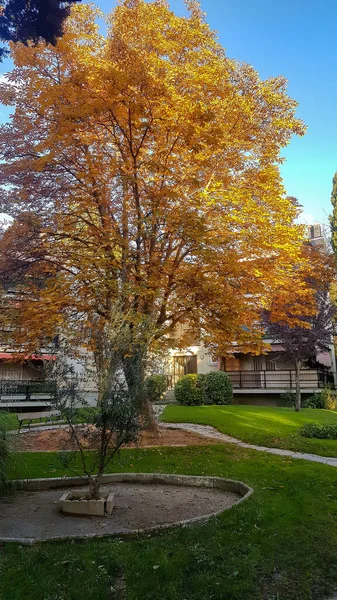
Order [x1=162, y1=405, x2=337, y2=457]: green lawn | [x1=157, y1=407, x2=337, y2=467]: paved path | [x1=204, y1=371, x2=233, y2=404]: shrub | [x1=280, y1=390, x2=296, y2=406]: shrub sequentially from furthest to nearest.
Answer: [x1=280, y1=390, x2=296, y2=406]: shrub < [x1=204, y1=371, x2=233, y2=404]: shrub < [x1=162, y1=405, x2=337, y2=457]: green lawn < [x1=157, y1=407, x2=337, y2=467]: paved path

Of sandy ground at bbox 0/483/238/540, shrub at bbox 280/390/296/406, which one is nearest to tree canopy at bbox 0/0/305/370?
sandy ground at bbox 0/483/238/540

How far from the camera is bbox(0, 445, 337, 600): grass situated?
12.2 feet

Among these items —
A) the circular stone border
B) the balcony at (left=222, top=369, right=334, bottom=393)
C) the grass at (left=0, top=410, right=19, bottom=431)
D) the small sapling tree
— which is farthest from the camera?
the balcony at (left=222, top=369, right=334, bottom=393)

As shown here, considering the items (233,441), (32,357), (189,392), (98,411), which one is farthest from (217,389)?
(98,411)

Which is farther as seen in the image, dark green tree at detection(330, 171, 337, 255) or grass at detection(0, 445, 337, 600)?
dark green tree at detection(330, 171, 337, 255)

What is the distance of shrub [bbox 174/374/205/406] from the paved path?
7438mm

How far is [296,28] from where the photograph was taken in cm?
1042

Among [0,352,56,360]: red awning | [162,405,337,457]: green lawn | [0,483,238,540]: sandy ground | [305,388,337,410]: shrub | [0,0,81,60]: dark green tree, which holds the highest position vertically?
[0,0,81,60]: dark green tree

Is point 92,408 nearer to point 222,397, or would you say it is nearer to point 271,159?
point 271,159

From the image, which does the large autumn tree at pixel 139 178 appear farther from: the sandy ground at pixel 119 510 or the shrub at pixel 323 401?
the shrub at pixel 323 401

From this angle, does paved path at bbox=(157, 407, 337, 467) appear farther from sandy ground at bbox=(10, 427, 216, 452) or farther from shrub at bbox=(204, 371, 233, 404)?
shrub at bbox=(204, 371, 233, 404)

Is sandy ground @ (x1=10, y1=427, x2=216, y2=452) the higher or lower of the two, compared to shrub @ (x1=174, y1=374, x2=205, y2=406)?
lower

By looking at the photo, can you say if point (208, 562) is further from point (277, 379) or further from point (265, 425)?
point (277, 379)

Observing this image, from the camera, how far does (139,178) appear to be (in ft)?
35.9
